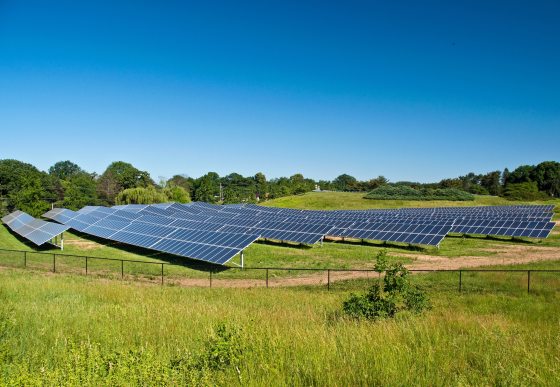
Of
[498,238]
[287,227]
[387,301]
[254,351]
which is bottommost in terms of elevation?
[498,238]

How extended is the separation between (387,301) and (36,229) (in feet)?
125

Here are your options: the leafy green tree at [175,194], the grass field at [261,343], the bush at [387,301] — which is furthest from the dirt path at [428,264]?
the leafy green tree at [175,194]

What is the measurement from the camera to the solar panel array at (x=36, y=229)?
3375 centimetres

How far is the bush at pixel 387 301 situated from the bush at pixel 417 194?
100 meters

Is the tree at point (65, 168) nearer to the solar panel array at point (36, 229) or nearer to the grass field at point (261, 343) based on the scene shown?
the solar panel array at point (36, 229)

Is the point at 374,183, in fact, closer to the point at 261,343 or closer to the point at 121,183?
the point at 121,183

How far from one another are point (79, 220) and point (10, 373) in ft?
145

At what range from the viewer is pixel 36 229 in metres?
38.0

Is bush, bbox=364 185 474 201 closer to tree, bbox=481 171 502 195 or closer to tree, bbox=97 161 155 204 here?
tree, bbox=481 171 502 195

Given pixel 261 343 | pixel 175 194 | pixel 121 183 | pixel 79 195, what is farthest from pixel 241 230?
pixel 121 183

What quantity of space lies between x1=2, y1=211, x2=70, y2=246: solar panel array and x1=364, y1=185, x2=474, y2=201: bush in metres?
86.8

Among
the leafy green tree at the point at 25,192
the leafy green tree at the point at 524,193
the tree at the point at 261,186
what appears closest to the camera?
the leafy green tree at the point at 25,192

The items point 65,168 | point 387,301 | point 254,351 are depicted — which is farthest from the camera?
point 65,168

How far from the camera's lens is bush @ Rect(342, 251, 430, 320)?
10.8 metres
